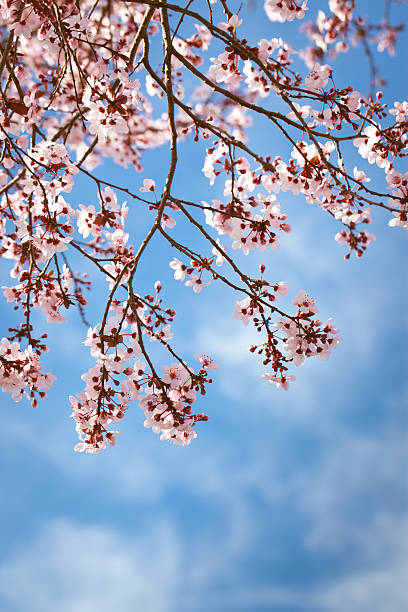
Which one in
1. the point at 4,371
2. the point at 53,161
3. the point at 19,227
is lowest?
the point at 4,371

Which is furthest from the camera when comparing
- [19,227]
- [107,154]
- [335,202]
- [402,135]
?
[107,154]

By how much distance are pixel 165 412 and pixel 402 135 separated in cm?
251

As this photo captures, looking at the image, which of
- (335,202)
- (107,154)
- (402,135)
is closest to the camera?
(402,135)

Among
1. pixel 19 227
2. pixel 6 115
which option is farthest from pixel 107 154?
pixel 19 227

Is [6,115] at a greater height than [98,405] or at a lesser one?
greater

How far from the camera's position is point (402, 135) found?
3.67m

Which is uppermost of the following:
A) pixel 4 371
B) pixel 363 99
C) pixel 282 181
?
pixel 363 99

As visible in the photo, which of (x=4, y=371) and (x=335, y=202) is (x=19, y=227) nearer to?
(x=4, y=371)

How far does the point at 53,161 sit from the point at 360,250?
2.34 metres

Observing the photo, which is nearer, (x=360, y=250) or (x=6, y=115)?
(x=6, y=115)

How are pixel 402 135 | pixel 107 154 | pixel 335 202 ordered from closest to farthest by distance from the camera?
pixel 402 135 < pixel 335 202 < pixel 107 154

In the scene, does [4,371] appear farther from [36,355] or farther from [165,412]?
[165,412]

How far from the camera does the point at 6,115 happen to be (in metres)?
3.68

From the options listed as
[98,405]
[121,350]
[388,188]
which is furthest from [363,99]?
[98,405]
